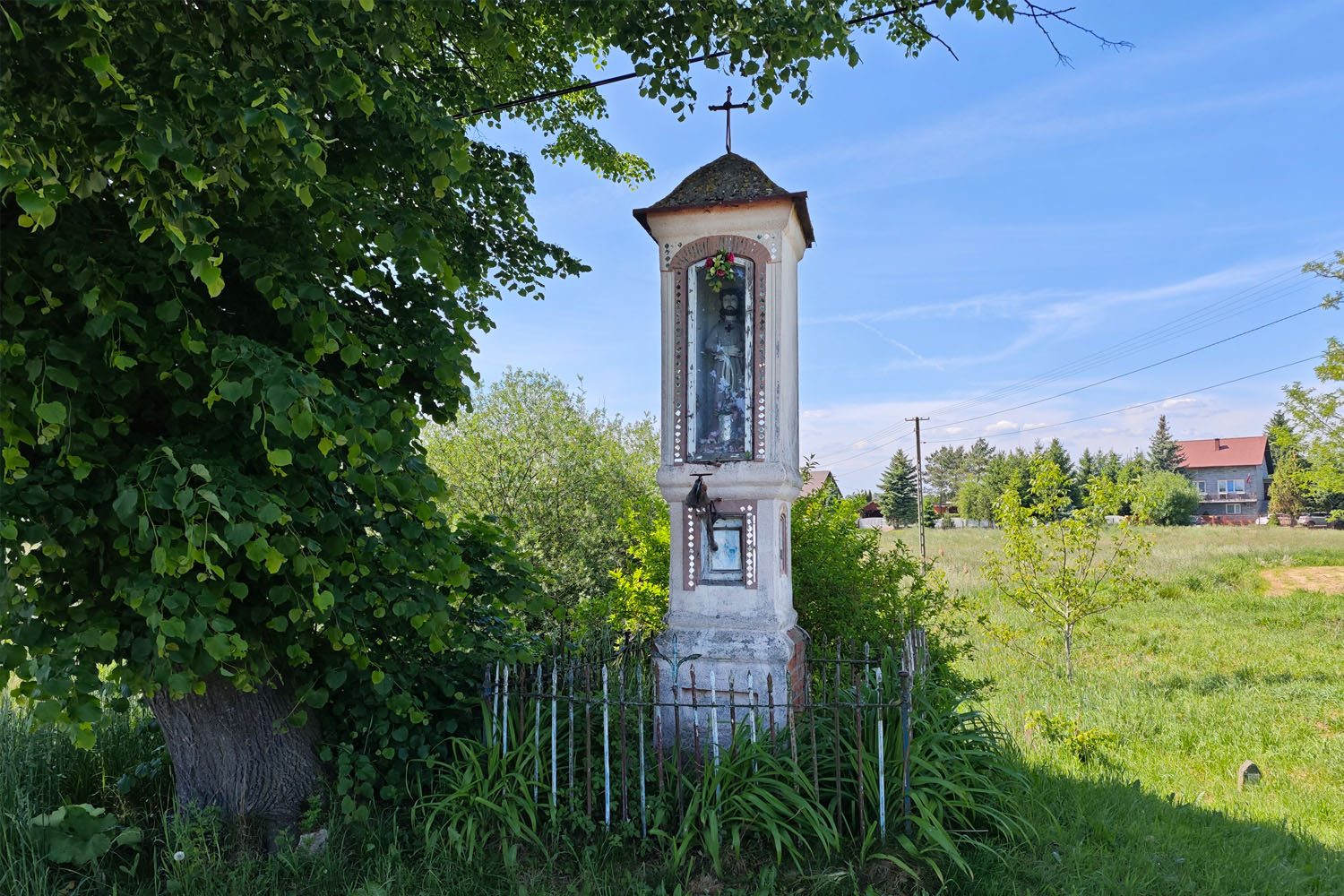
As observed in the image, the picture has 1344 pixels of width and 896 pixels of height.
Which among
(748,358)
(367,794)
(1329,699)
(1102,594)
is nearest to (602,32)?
(748,358)

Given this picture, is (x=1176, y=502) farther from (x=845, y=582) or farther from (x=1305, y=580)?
(x=845, y=582)

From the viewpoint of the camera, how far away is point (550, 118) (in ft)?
27.5

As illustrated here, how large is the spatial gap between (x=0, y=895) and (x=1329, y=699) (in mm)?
14134

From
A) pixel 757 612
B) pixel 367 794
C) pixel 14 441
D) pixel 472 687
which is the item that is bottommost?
pixel 367 794

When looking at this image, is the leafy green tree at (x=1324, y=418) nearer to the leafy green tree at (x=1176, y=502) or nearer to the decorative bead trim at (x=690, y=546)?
the decorative bead trim at (x=690, y=546)

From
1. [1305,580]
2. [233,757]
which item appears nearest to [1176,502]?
[1305,580]

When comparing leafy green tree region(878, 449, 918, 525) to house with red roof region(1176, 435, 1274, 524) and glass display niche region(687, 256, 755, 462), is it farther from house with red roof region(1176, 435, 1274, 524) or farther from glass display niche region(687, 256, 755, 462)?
glass display niche region(687, 256, 755, 462)

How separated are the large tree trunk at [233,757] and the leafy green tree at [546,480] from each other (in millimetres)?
5333

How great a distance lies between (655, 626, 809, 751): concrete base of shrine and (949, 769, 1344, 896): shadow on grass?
1415mm

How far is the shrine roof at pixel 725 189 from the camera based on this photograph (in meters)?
4.97

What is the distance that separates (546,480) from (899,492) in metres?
52.0

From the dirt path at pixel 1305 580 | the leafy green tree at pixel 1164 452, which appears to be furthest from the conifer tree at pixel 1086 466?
the dirt path at pixel 1305 580

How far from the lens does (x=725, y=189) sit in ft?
16.6

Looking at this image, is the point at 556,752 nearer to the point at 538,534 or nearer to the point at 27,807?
the point at 27,807
